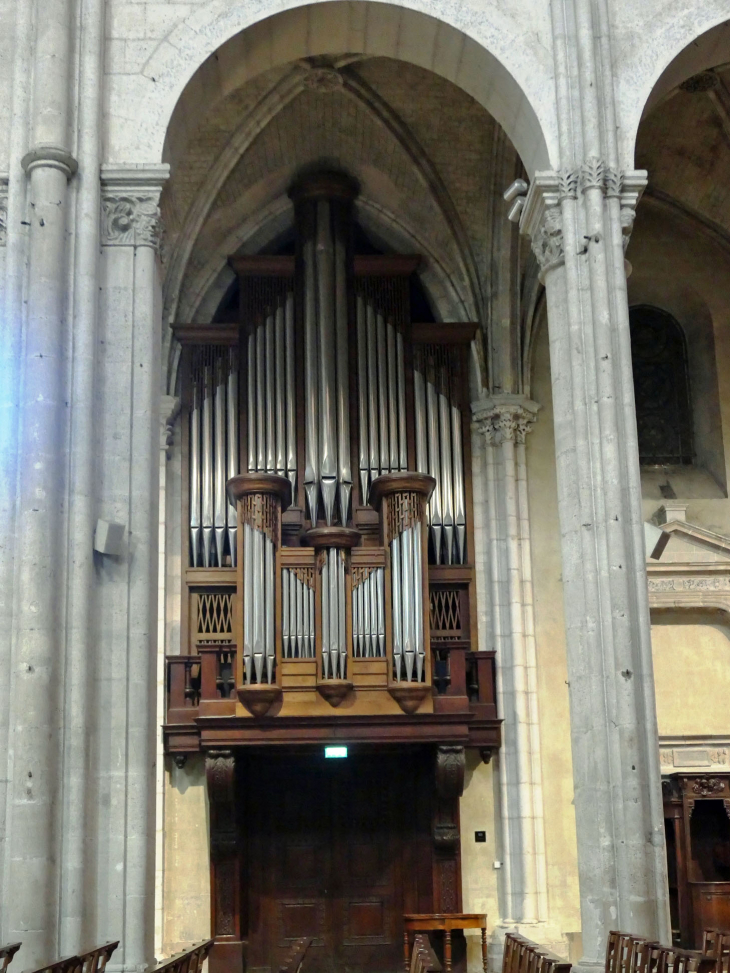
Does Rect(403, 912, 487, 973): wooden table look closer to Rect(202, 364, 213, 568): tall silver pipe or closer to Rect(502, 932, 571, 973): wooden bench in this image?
Rect(502, 932, 571, 973): wooden bench

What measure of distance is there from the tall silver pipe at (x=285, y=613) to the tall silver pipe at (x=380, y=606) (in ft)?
3.19

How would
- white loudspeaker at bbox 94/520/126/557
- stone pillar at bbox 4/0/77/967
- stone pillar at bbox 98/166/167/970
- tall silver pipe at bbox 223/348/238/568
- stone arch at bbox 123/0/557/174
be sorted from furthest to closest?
1. tall silver pipe at bbox 223/348/238/568
2. stone arch at bbox 123/0/557/174
3. white loudspeaker at bbox 94/520/126/557
4. stone pillar at bbox 98/166/167/970
5. stone pillar at bbox 4/0/77/967

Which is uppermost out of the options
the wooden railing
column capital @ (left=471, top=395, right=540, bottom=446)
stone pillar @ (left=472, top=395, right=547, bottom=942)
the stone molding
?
the stone molding

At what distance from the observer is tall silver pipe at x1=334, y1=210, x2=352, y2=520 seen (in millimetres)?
16047

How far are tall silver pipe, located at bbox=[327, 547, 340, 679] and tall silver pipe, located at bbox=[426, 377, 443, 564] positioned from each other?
1828mm

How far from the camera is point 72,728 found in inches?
385

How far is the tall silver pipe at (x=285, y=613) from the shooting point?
14.6m

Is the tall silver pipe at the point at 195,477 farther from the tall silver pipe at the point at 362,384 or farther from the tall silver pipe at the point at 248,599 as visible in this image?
the tall silver pipe at the point at 362,384

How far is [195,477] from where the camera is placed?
16.4 m

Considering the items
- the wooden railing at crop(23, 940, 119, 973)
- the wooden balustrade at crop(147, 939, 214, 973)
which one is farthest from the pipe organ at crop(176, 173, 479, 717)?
the wooden railing at crop(23, 940, 119, 973)

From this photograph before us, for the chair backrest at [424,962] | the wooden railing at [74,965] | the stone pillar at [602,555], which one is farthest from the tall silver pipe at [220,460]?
the wooden railing at [74,965]

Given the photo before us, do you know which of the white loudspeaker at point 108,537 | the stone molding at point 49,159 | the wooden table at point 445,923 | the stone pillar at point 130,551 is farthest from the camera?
the wooden table at point 445,923

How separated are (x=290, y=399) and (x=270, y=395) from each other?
25 cm

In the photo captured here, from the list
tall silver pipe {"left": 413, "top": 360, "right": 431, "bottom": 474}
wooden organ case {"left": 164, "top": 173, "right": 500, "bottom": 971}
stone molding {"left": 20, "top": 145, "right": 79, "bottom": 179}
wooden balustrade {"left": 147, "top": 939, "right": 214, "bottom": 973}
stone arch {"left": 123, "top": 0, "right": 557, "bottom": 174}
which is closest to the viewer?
wooden balustrade {"left": 147, "top": 939, "right": 214, "bottom": 973}
